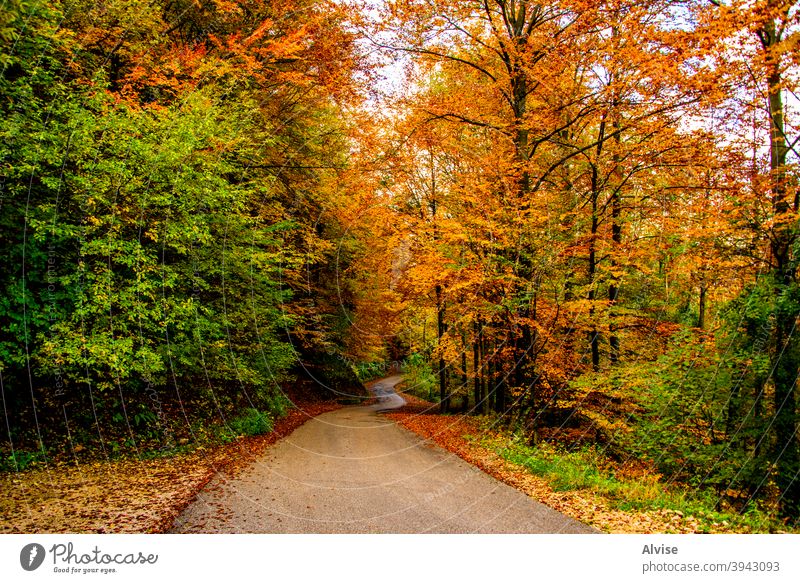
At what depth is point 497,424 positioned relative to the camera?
13180 millimetres

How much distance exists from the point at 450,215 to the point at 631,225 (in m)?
6.12

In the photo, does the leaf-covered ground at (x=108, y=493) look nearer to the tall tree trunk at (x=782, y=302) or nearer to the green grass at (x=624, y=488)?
the green grass at (x=624, y=488)

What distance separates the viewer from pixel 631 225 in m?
14.2

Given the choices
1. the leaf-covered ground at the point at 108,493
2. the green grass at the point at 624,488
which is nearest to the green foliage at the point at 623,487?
the green grass at the point at 624,488

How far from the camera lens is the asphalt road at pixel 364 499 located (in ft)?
19.4

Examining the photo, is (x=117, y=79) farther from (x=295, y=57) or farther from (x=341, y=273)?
(x=341, y=273)

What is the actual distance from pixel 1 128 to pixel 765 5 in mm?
11463

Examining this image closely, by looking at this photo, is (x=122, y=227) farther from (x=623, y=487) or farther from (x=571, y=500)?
(x=623, y=487)

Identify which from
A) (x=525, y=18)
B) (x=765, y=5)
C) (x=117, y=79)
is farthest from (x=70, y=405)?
(x=525, y=18)

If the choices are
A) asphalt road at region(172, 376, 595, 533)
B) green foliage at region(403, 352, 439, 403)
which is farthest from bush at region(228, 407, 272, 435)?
green foliage at region(403, 352, 439, 403)

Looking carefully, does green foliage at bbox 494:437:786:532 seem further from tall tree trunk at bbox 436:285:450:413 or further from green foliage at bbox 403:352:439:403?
green foliage at bbox 403:352:439:403

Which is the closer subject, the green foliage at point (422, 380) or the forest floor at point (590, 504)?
the forest floor at point (590, 504)

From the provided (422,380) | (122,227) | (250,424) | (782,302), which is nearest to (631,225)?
(782,302)

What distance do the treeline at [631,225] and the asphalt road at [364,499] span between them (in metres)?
3.31
